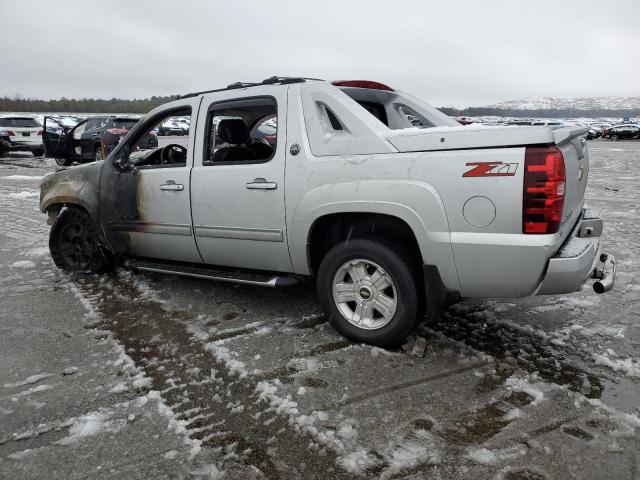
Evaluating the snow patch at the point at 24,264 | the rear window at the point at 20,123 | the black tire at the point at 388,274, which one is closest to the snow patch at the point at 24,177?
the rear window at the point at 20,123

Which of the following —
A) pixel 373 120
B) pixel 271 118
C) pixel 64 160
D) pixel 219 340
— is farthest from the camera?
pixel 64 160

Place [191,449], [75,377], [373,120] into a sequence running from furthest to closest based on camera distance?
[373,120] < [75,377] < [191,449]

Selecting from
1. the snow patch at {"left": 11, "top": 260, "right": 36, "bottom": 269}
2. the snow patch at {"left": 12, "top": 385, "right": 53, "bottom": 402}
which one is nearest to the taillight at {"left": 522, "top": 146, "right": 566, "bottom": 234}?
the snow patch at {"left": 12, "top": 385, "right": 53, "bottom": 402}

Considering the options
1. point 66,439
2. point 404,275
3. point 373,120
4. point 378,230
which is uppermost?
point 373,120

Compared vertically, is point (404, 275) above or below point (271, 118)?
below

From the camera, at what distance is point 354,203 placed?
10.8 ft

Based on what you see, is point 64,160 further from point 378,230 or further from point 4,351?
point 378,230

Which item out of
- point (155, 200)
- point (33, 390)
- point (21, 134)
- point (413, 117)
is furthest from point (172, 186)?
point (21, 134)

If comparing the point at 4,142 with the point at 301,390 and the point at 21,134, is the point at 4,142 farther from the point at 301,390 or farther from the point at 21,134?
the point at 301,390

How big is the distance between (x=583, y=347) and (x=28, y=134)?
71.4 ft

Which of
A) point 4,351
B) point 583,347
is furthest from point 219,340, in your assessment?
point 583,347

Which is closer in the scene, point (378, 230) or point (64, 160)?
point (378, 230)

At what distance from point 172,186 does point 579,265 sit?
3.05 m

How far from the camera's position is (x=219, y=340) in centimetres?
365
